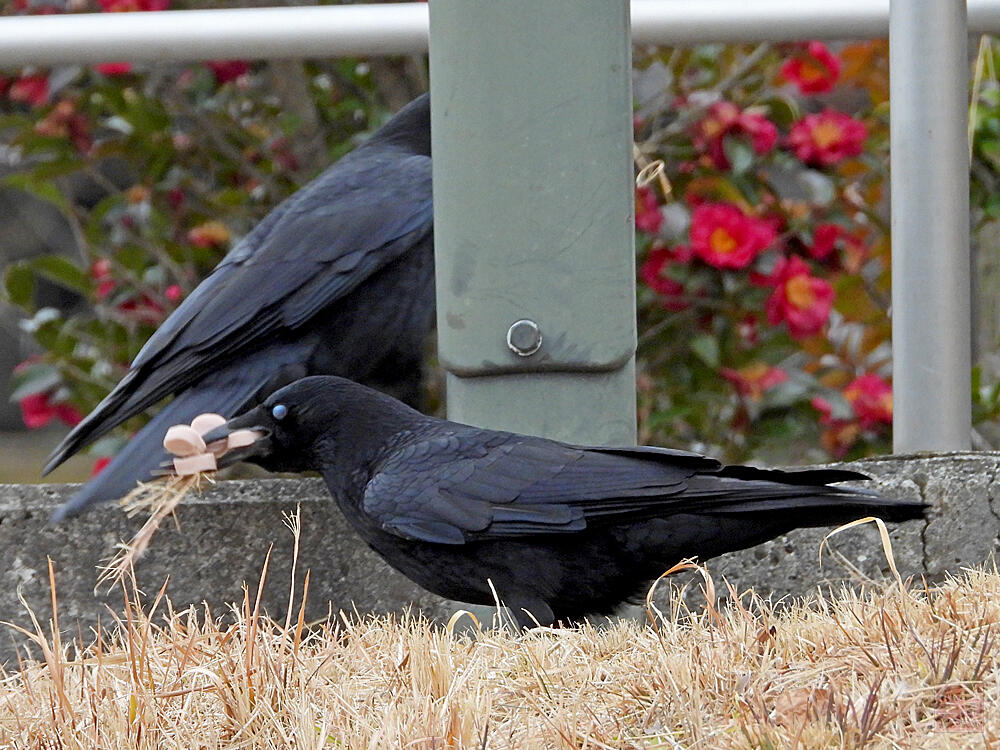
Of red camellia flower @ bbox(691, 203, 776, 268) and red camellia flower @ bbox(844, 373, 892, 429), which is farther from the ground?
red camellia flower @ bbox(691, 203, 776, 268)

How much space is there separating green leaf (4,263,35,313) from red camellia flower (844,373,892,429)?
2.21m

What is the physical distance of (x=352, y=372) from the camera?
3.18 meters

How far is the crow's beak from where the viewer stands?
2531mm

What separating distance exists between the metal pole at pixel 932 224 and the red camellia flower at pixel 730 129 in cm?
66

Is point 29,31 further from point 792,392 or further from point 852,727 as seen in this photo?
point 852,727

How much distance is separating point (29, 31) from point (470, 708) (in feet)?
6.56

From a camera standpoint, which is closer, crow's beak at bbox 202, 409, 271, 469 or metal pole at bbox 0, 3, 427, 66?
crow's beak at bbox 202, 409, 271, 469

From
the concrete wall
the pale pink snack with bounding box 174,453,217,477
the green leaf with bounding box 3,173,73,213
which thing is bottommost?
the concrete wall

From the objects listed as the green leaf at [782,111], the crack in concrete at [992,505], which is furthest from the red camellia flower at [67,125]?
the crack in concrete at [992,505]

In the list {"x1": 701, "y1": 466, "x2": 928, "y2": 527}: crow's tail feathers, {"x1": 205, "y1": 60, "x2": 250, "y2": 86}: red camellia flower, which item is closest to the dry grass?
{"x1": 701, "y1": 466, "x2": 928, "y2": 527}: crow's tail feathers

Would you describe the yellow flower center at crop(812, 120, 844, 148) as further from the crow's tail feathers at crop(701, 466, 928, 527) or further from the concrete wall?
the crow's tail feathers at crop(701, 466, 928, 527)

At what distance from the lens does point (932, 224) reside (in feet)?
9.55

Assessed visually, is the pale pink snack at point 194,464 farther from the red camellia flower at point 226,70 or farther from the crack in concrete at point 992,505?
the red camellia flower at point 226,70

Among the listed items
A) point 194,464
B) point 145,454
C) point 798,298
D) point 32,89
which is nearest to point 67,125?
point 32,89
